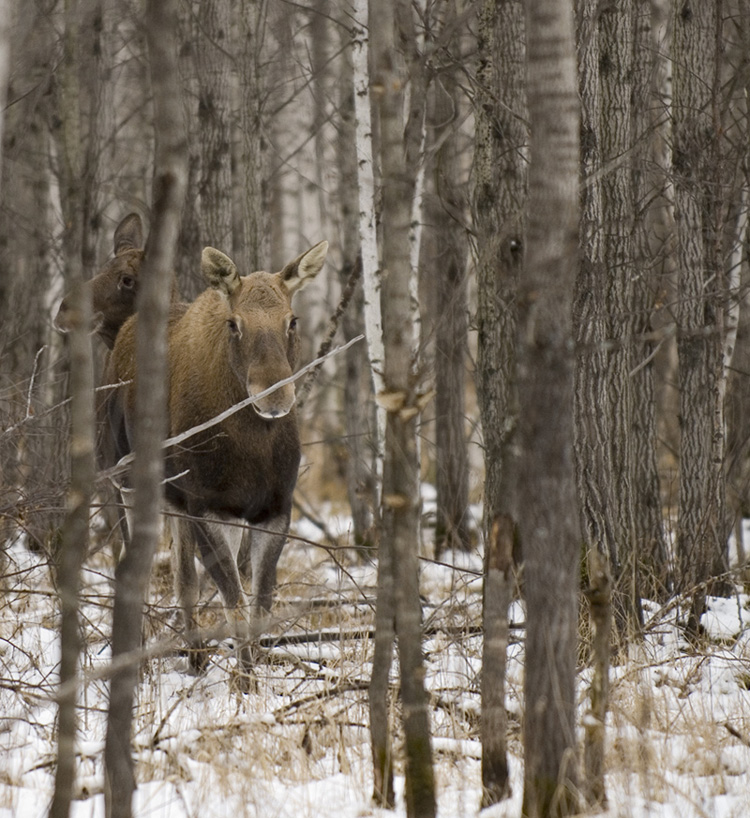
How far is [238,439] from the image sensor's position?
6727 millimetres

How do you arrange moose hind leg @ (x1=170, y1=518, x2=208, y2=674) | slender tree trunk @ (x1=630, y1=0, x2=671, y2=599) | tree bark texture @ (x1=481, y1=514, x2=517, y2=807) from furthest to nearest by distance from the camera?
slender tree trunk @ (x1=630, y1=0, x2=671, y2=599) → moose hind leg @ (x1=170, y1=518, x2=208, y2=674) → tree bark texture @ (x1=481, y1=514, x2=517, y2=807)

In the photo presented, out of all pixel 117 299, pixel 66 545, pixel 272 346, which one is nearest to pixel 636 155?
pixel 272 346

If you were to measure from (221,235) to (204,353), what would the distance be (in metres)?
2.83

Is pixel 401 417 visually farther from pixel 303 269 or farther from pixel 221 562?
pixel 303 269

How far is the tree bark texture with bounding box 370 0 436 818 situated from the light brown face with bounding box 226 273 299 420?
8.45ft

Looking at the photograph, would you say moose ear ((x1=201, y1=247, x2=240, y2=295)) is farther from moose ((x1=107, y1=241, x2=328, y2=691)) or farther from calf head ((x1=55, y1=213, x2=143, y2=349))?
calf head ((x1=55, y1=213, x2=143, y2=349))

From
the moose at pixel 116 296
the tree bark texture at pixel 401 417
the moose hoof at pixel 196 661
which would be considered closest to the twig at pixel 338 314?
the moose at pixel 116 296

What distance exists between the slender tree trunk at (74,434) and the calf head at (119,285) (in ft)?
16.7

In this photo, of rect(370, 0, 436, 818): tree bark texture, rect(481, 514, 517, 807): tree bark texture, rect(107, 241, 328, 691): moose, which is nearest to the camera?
rect(370, 0, 436, 818): tree bark texture

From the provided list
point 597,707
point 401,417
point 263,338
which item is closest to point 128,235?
point 263,338

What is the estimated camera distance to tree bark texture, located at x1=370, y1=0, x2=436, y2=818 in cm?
348

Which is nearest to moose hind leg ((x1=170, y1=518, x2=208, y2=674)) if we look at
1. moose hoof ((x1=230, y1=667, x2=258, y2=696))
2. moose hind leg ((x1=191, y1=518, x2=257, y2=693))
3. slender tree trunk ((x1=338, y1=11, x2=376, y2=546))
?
moose hind leg ((x1=191, y1=518, x2=257, y2=693))

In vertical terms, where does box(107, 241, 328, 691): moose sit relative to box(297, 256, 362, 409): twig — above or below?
below

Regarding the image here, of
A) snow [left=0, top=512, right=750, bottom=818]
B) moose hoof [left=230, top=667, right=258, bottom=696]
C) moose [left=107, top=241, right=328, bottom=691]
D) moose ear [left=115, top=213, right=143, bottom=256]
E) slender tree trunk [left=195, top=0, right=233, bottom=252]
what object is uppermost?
slender tree trunk [left=195, top=0, right=233, bottom=252]
